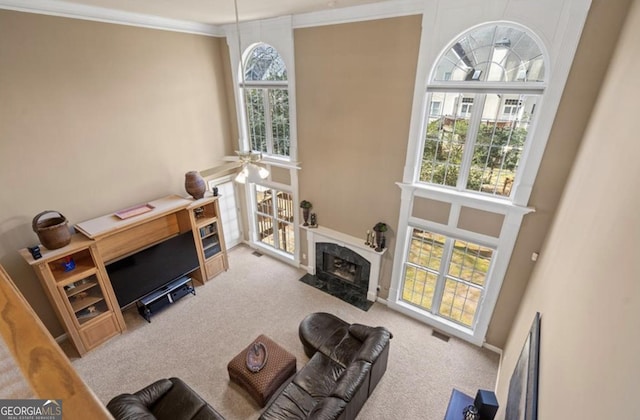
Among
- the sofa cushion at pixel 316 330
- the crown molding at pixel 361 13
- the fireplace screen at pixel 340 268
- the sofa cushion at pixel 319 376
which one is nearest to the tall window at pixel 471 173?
the crown molding at pixel 361 13

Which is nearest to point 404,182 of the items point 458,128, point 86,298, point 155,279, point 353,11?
point 458,128

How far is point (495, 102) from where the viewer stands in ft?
13.0

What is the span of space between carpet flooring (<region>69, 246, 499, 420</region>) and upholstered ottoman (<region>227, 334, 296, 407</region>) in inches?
10.8

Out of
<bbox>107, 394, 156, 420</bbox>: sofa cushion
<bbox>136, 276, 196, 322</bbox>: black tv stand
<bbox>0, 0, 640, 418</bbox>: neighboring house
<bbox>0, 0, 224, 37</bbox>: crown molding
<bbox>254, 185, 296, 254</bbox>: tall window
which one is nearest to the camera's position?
<bbox>0, 0, 640, 418</bbox>: neighboring house

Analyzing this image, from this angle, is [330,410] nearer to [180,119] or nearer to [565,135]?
[565,135]

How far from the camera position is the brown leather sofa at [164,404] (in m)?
3.32

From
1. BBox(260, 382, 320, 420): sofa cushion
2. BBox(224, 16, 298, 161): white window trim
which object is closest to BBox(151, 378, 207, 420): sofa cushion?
BBox(260, 382, 320, 420): sofa cushion

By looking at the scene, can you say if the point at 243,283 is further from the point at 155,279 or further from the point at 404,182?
the point at 404,182

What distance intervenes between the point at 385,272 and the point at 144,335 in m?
4.48

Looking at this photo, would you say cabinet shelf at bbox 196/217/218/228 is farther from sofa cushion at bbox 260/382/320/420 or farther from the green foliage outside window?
the green foliage outside window

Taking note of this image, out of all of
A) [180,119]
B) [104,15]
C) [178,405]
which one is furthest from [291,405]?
[104,15]

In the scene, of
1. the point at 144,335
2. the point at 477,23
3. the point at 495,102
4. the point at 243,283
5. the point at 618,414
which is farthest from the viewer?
the point at 243,283

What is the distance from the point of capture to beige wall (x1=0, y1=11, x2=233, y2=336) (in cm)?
401

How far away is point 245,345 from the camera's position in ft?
16.6
